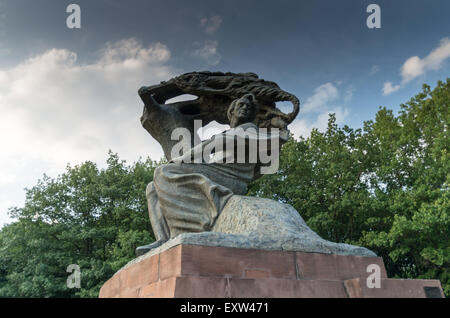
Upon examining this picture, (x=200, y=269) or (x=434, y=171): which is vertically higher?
(x=434, y=171)

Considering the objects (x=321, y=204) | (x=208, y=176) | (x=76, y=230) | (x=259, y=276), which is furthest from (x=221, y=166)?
(x=76, y=230)

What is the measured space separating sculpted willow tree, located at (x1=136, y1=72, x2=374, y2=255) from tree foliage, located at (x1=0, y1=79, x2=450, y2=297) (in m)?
8.93

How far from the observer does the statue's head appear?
4.98 metres

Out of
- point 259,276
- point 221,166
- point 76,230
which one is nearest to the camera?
point 259,276

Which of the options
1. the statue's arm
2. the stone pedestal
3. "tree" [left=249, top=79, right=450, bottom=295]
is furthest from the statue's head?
"tree" [left=249, top=79, right=450, bottom=295]

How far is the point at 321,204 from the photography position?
15094 mm

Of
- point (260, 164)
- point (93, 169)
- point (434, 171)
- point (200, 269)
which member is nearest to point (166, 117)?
point (260, 164)

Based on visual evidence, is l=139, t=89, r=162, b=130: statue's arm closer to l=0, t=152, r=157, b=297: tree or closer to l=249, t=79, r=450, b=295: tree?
l=0, t=152, r=157, b=297: tree

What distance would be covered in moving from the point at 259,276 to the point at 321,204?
1287 cm

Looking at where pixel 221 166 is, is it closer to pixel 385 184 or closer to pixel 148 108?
pixel 148 108

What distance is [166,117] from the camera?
5.39 meters

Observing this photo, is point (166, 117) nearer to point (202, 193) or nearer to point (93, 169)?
point (202, 193)

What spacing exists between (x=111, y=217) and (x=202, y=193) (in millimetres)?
13471

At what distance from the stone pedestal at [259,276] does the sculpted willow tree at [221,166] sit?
0.33 feet
